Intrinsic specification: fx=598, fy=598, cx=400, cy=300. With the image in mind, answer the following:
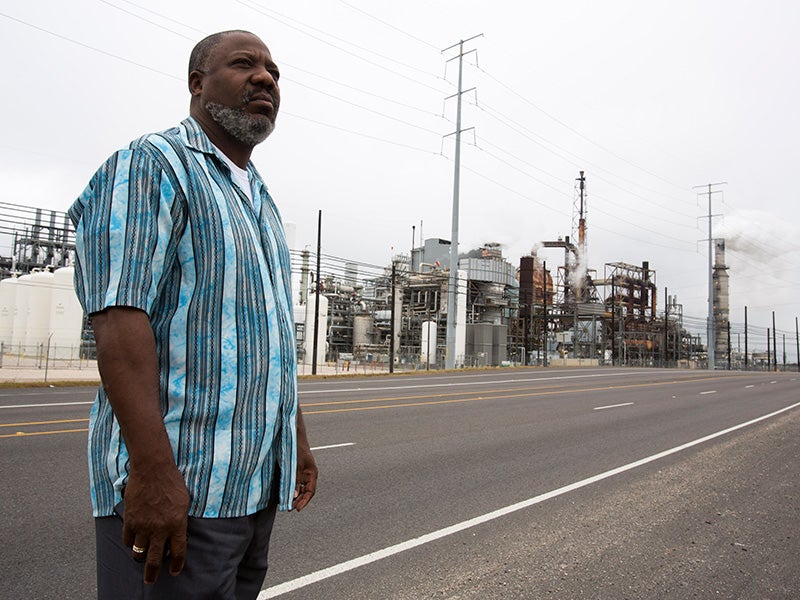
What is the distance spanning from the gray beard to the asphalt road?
301 centimetres

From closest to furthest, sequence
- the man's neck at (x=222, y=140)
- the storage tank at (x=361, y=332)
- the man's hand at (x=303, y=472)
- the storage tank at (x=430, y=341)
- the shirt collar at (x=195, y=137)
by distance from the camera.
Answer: the shirt collar at (x=195, y=137), the man's neck at (x=222, y=140), the man's hand at (x=303, y=472), the storage tank at (x=430, y=341), the storage tank at (x=361, y=332)

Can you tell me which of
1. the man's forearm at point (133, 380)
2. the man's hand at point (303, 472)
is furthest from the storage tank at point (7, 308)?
the man's forearm at point (133, 380)

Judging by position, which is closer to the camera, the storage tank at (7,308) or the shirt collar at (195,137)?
the shirt collar at (195,137)

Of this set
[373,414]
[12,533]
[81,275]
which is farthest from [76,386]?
[81,275]

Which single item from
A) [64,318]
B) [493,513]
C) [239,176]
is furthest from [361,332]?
[239,176]

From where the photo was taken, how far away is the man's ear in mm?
1858

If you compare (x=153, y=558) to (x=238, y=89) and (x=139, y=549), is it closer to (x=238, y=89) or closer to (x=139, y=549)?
(x=139, y=549)

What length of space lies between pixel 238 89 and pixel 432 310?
50134 mm

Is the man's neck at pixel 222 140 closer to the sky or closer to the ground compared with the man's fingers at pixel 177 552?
closer to the sky

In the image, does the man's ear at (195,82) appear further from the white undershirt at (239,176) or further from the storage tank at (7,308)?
the storage tank at (7,308)

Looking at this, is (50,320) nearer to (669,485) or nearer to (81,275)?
(669,485)

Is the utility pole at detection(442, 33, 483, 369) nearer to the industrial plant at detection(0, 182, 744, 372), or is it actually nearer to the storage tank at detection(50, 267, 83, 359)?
the industrial plant at detection(0, 182, 744, 372)

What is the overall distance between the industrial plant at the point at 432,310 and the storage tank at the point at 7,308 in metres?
0.07

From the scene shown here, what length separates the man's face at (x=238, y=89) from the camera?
1810 mm
